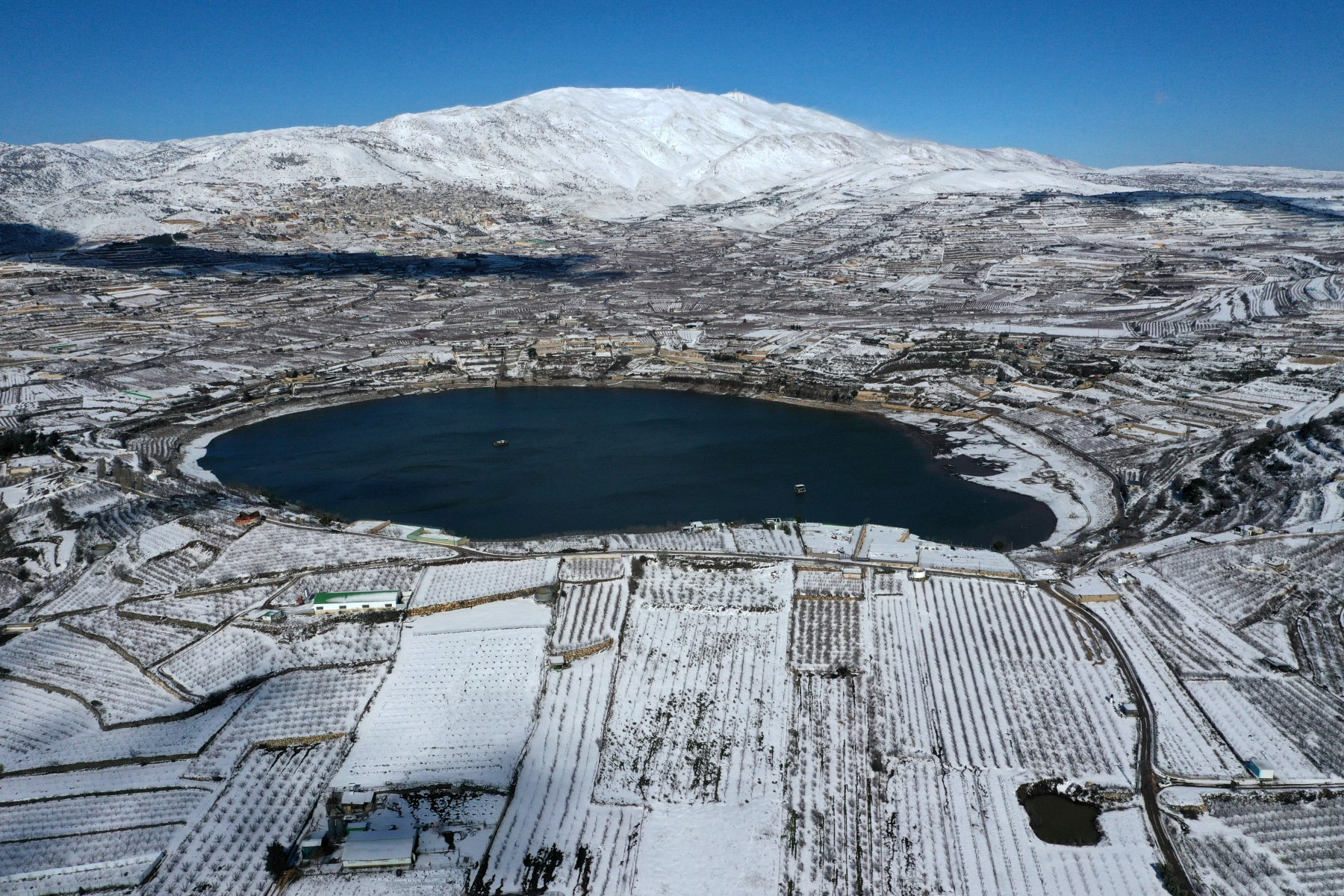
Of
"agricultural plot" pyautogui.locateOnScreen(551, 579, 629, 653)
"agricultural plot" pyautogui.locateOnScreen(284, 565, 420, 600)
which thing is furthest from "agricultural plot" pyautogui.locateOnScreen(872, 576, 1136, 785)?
"agricultural plot" pyautogui.locateOnScreen(284, 565, 420, 600)

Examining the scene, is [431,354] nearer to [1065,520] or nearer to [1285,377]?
[1065,520]

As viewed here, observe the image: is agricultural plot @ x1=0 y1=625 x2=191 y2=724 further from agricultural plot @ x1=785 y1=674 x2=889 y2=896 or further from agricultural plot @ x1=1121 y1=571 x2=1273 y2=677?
agricultural plot @ x1=1121 y1=571 x2=1273 y2=677

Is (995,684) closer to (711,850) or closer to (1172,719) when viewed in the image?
(1172,719)

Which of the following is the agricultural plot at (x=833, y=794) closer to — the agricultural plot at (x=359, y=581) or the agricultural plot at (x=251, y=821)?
the agricultural plot at (x=251, y=821)

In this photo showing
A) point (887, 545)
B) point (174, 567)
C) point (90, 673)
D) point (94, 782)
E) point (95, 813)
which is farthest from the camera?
point (887, 545)

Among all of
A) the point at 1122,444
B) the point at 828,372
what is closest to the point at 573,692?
the point at 1122,444

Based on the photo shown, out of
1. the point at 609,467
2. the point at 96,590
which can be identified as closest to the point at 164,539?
the point at 96,590
